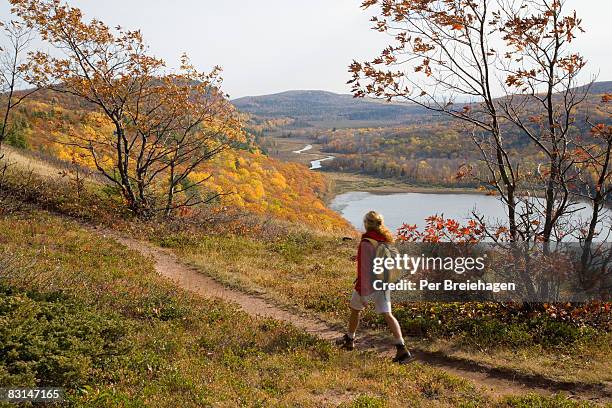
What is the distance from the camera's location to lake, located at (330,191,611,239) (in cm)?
6881

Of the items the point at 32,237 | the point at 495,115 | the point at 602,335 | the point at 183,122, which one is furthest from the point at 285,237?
the point at 602,335

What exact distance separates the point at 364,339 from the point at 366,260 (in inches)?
114

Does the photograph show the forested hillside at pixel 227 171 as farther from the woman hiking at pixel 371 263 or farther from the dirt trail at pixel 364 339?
the woman hiking at pixel 371 263

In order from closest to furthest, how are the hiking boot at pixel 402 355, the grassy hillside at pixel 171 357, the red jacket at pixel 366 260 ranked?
1. the grassy hillside at pixel 171 357
2. the red jacket at pixel 366 260
3. the hiking boot at pixel 402 355

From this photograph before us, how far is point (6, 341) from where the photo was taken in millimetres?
6812

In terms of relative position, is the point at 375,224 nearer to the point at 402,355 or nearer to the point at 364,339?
the point at 402,355

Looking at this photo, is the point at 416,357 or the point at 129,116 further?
the point at 129,116

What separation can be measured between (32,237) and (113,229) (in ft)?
13.5

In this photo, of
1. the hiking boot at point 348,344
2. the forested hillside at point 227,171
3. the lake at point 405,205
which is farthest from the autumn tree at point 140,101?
the lake at point 405,205

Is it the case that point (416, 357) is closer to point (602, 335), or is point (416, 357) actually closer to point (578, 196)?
point (602, 335)

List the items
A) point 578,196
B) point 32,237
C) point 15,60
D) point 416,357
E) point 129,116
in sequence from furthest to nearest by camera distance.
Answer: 1. point 129,116
2. point 15,60
3. point 32,237
4. point 578,196
5. point 416,357

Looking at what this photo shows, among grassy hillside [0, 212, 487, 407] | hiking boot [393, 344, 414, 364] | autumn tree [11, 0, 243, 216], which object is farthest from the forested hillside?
hiking boot [393, 344, 414, 364]

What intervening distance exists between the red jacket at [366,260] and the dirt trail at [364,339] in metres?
1.70

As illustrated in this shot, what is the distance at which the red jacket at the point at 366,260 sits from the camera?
8.48 metres
